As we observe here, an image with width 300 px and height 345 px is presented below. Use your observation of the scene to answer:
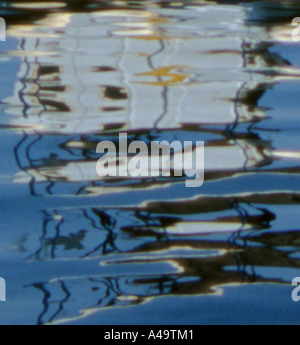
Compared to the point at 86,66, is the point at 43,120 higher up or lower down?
lower down

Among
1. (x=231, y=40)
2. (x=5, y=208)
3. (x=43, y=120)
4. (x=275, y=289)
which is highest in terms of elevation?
(x=231, y=40)

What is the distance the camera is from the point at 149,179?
9.53ft

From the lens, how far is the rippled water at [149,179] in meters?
2.13

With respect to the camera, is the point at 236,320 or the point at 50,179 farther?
the point at 50,179

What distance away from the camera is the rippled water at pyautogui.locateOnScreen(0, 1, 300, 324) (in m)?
2.13

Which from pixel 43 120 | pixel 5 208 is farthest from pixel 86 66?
pixel 5 208

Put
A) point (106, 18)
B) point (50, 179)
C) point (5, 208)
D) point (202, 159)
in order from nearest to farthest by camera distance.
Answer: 1. point (5, 208)
2. point (50, 179)
3. point (202, 159)
4. point (106, 18)

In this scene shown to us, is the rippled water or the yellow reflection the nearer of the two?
the rippled water

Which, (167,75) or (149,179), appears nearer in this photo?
(149,179)

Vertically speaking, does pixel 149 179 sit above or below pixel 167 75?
below

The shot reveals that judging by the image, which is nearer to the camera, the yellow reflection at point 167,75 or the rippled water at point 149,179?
the rippled water at point 149,179
